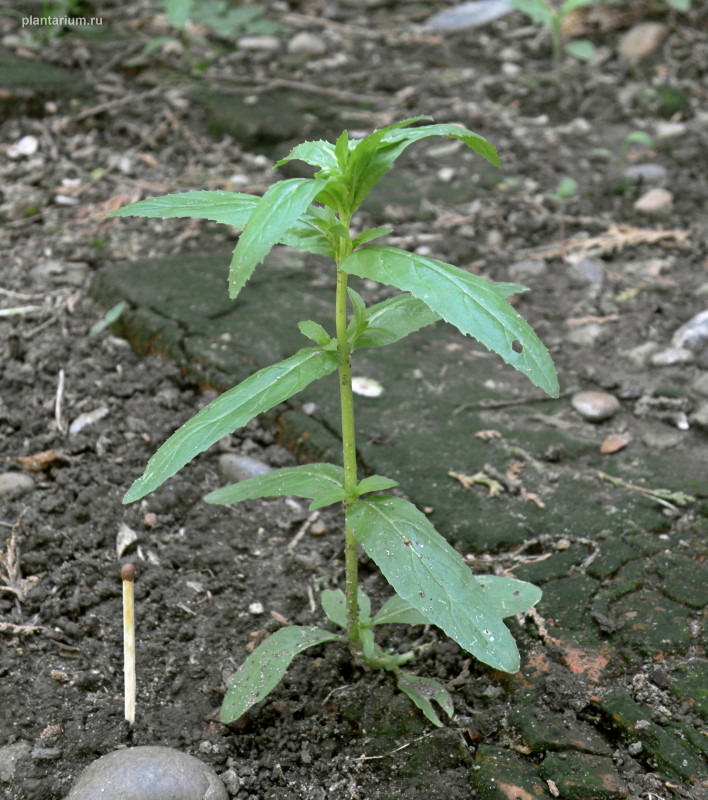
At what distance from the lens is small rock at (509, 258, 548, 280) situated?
416 centimetres

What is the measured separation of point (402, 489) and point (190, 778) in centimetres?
122

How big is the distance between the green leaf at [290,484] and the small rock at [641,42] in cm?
465

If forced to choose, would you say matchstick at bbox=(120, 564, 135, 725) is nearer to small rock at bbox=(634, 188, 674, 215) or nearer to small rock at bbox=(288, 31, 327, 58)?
small rock at bbox=(634, 188, 674, 215)

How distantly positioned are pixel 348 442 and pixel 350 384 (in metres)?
0.17

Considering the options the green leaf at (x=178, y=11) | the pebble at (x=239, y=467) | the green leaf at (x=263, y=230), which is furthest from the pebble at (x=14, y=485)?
the green leaf at (x=178, y=11)

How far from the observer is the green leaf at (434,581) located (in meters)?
1.95

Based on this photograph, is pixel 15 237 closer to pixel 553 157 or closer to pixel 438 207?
pixel 438 207

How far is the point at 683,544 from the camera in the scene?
2713 millimetres

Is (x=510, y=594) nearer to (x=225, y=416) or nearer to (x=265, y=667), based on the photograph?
(x=265, y=667)

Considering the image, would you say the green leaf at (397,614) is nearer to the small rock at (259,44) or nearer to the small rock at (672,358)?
the small rock at (672,358)

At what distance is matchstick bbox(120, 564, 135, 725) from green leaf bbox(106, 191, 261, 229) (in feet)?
2.78

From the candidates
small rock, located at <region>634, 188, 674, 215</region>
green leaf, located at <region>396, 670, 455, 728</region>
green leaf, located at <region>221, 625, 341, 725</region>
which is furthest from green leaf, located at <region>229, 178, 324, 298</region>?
small rock, located at <region>634, 188, 674, 215</region>

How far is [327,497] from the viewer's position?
2152 millimetres

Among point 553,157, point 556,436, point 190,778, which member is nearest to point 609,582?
point 556,436
